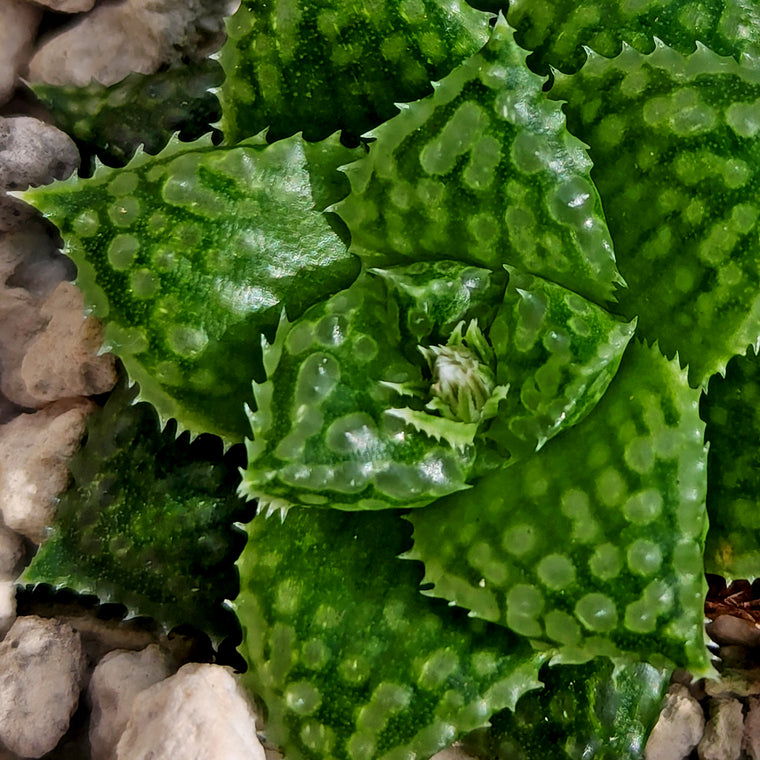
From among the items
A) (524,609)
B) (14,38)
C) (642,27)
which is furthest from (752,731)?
→ (14,38)

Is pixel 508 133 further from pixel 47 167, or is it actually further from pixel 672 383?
pixel 47 167

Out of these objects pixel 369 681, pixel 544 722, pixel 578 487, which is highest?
pixel 578 487

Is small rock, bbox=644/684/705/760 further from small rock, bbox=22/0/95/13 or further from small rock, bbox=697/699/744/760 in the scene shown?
small rock, bbox=22/0/95/13

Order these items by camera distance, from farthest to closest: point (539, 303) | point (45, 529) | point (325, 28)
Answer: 1. point (45, 529)
2. point (325, 28)
3. point (539, 303)

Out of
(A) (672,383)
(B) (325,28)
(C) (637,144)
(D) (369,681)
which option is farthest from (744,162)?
(D) (369,681)

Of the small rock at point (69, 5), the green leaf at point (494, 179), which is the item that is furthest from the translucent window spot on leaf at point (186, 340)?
the small rock at point (69, 5)

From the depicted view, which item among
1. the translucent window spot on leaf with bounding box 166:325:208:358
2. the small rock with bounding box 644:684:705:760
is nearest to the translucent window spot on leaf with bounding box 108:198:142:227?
the translucent window spot on leaf with bounding box 166:325:208:358

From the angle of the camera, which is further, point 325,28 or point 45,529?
point 45,529
